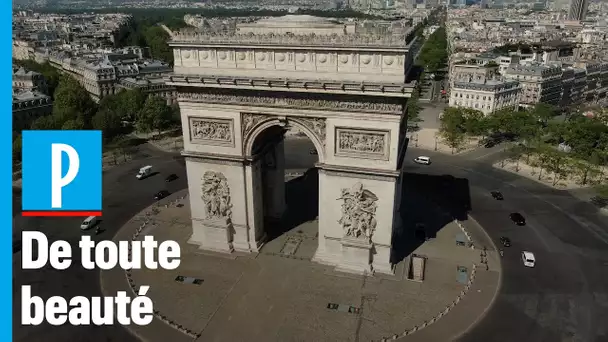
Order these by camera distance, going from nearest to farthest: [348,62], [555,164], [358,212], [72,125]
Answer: [348,62] → [358,212] → [555,164] → [72,125]

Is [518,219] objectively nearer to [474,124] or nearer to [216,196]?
[216,196]

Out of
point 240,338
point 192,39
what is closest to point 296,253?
point 240,338

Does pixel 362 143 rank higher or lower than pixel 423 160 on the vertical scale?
higher

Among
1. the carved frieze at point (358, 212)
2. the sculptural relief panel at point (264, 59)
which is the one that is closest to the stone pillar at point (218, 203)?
the sculptural relief panel at point (264, 59)

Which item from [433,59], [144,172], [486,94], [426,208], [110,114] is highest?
[433,59]

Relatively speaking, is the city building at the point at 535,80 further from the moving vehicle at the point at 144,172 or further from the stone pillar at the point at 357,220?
the moving vehicle at the point at 144,172

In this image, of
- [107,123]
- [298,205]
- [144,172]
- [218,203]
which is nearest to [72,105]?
[107,123]
